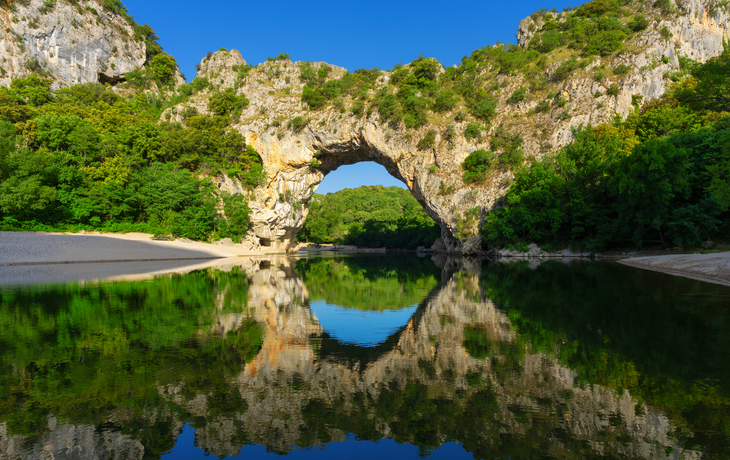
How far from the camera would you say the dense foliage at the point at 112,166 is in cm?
3103

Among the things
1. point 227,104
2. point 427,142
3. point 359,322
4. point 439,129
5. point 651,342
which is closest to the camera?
point 651,342

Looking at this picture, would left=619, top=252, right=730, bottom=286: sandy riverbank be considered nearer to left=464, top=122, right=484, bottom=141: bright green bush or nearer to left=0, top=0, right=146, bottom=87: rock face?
left=464, top=122, right=484, bottom=141: bright green bush

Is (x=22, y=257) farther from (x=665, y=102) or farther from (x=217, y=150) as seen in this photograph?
(x=665, y=102)

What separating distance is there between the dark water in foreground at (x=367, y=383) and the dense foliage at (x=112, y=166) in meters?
30.1

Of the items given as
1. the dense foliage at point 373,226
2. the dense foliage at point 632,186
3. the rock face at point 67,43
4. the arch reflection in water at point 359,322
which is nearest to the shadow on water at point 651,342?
the arch reflection in water at point 359,322

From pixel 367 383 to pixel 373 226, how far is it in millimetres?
75512

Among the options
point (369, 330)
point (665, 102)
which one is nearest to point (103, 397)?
point (369, 330)

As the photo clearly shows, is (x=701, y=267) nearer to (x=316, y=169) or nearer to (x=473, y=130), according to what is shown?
(x=473, y=130)

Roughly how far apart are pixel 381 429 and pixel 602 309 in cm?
763

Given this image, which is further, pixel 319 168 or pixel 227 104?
pixel 319 168

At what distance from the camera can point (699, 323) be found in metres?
6.99

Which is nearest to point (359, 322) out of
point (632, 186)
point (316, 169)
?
point (632, 186)

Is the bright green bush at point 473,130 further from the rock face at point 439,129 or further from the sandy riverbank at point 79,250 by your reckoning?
the sandy riverbank at point 79,250

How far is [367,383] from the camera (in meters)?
4.56
